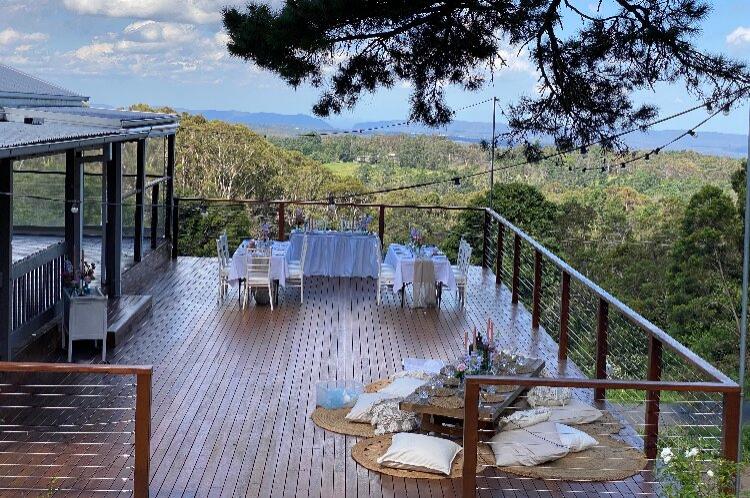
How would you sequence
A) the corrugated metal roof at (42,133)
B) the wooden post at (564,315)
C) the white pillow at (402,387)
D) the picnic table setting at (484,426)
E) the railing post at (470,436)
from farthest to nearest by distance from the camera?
the wooden post at (564,315), the white pillow at (402,387), the corrugated metal roof at (42,133), the picnic table setting at (484,426), the railing post at (470,436)

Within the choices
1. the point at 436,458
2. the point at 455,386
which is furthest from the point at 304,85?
the point at 436,458

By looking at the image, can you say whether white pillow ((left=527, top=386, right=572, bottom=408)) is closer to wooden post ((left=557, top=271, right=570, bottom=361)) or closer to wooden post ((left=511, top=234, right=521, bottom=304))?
wooden post ((left=557, top=271, right=570, bottom=361))

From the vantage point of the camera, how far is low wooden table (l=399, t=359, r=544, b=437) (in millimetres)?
6789

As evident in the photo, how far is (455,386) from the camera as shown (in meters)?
7.22

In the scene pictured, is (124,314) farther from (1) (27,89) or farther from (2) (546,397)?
(2) (546,397)

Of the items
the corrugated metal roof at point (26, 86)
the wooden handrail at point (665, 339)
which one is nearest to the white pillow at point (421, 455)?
the wooden handrail at point (665, 339)

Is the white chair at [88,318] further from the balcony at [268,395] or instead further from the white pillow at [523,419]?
the white pillow at [523,419]

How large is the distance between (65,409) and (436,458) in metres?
2.87

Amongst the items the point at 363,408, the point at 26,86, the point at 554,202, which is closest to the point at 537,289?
the point at 363,408

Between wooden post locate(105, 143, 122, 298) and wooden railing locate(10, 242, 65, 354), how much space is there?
1660 millimetres

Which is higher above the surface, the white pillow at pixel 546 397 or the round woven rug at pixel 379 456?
the white pillow at pixel 546 397

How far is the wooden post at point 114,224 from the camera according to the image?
11.6 meters

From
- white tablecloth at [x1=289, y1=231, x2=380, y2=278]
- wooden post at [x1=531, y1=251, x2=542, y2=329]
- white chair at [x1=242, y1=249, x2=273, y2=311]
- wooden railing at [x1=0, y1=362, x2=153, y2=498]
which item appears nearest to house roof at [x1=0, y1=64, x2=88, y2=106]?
white chair at [x1=242, y1=249, x2=273, y2=311]

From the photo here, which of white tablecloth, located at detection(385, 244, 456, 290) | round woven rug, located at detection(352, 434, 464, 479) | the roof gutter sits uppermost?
the roof gutter
